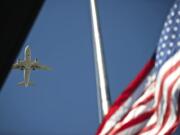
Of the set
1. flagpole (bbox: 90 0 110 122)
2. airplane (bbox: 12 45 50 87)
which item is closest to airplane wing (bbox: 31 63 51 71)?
airplane (bbox: 12 45 50 87)

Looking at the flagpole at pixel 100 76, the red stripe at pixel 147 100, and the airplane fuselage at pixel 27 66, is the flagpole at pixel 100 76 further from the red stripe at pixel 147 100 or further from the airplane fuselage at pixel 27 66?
the airplane fuselage at pixel 27 66

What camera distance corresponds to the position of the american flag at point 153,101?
4.90 metres

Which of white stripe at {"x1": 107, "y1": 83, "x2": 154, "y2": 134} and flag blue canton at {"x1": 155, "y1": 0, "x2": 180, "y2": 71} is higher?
flag blue canton at {"x1": 155, "y1": 0, "x2": 180, "y2": 71}

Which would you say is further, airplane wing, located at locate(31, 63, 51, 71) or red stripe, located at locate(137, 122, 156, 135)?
airplane wing, located at locate(31, 63, 51, 71)

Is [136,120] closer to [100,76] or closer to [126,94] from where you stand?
[126,94]

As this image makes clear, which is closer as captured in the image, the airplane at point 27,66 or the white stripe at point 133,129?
the white stripe at point 133,129

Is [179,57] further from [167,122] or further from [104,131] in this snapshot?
[104,131]

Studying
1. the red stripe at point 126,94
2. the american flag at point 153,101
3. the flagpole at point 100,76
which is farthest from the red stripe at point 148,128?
the flagpole at point 100,76

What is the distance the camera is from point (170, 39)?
5.40 metres

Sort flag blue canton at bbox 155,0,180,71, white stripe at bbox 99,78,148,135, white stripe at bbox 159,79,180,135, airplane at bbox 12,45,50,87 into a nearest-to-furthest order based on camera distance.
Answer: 1. white stripe at bbox 159,79,180,135
2. white stripe at bbox 99,78,148,135
3. flag blue canton at bbox 155,0,180,71
4. airplane at bbox 12,45,50,87

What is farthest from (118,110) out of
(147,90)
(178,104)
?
(178,104)

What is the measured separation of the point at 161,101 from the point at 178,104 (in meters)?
0.28

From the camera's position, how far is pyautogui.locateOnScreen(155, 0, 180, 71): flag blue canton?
17.1 ft

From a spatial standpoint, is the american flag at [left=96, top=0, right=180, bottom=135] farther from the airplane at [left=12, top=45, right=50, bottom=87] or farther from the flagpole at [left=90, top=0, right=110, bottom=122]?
the airplane at [left=12, top=45, right=50, bottom=87]
